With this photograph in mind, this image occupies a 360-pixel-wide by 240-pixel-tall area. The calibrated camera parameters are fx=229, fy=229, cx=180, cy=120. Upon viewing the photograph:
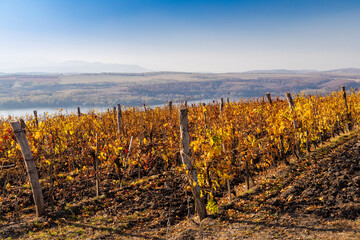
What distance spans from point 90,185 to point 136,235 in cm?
394

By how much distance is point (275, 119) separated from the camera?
8.58 m

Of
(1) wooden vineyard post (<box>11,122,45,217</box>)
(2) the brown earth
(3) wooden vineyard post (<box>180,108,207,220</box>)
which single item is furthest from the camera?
(1) wooden vineyard post (<box>11,122,45,217</box>)

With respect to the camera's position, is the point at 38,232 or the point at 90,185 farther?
the point at 90,185

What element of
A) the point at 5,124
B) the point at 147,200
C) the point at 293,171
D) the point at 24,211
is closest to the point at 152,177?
the point at 147,200

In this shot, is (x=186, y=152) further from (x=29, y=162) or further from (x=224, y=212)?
(x=29, y=162)

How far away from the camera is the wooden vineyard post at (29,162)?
584cm

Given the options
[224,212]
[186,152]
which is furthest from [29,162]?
[224,212]

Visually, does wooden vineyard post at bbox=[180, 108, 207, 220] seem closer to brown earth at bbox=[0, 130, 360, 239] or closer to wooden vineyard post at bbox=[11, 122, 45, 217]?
brown earth at bbox=[0, 130, 360, 239]

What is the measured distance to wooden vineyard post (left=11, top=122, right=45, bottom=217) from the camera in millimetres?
5840

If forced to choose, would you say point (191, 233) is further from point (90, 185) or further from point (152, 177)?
point (90, 185)

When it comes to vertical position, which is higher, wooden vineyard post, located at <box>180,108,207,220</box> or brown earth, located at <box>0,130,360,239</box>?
wooden vineyard post, located at <box>180,108,207,220</box>

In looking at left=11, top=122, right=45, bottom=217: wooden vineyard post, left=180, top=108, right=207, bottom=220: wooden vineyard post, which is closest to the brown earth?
left=11, top=122, right=45, bottom=217: wooden vineyard post

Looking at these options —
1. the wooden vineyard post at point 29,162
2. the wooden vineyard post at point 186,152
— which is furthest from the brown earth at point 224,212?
the wooden vineyard post at point 186,152

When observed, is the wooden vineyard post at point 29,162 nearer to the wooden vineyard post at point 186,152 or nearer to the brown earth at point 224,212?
the brown earth at point 224,212
